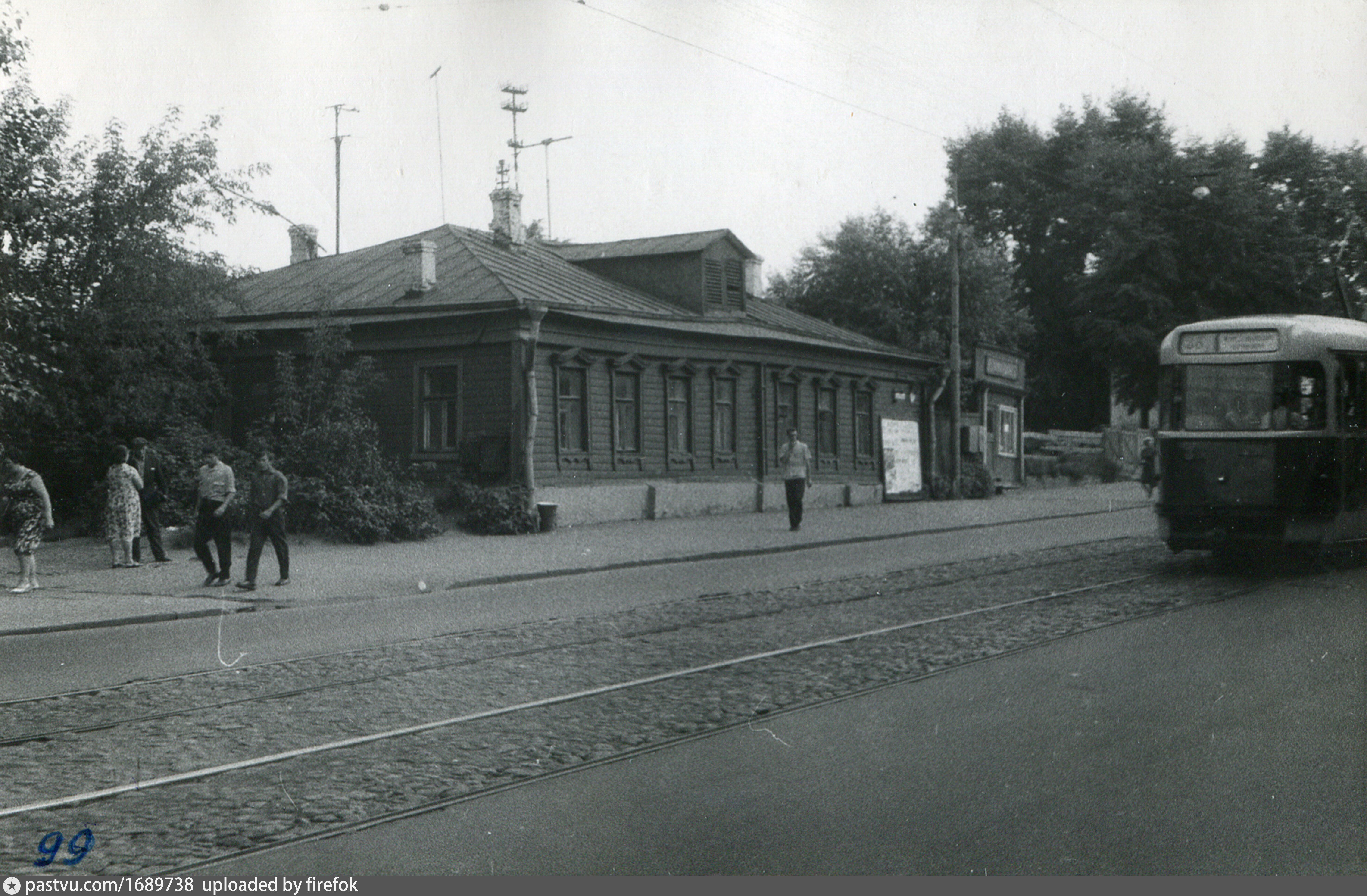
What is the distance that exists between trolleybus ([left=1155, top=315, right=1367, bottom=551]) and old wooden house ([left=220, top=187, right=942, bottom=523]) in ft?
41.5

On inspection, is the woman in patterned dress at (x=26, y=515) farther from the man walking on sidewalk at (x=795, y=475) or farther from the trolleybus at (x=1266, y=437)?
the trolleybus at (x=1266, y=437)

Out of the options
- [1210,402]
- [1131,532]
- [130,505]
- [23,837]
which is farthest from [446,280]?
[23,837]

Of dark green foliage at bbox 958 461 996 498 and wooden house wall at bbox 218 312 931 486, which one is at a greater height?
wooden house wall at bbox 218 312 931 486

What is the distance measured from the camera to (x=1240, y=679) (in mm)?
8922

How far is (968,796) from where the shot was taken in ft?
20.0

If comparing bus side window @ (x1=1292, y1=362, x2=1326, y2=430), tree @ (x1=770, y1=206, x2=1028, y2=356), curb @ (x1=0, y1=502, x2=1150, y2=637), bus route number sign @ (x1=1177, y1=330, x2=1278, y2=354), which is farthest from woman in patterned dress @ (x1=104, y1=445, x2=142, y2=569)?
tree @ (x1=770, y1=206, x2=1028, y2=356)

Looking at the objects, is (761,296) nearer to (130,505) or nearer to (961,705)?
(130,505)

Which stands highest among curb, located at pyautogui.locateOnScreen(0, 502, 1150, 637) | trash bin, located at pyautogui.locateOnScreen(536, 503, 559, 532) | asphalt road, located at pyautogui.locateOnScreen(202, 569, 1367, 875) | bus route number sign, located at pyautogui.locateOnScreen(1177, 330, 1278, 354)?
bus route number sign, located at pyautogui.locateOnScreen(1177, 330, 1278, 354)

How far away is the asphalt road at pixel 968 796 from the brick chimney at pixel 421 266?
20.4 meters

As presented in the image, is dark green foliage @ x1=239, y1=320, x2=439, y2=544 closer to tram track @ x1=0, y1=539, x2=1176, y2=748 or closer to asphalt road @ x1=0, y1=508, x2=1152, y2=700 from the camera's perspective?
asphalt road @ x1=0, y1=508, x2=1152, y2=700

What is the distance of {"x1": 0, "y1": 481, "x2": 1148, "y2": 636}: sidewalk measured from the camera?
14.6 metres

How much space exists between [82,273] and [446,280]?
23.9 feet

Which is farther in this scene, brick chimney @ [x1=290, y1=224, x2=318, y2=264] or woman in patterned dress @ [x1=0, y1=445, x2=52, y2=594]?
brick chimney @ [x1=290, y1=224, x2=318, y2=264]

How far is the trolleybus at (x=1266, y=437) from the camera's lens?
612 inches
